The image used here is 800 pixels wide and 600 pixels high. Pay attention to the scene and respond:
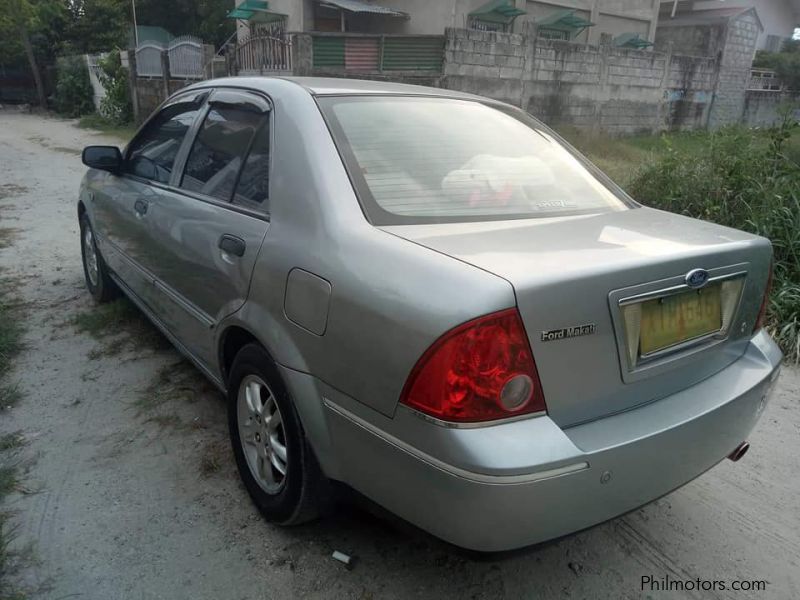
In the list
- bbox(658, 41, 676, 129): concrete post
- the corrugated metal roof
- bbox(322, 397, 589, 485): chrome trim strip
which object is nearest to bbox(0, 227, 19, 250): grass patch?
bbox(322, 397, 589, 485): chrome trim strip

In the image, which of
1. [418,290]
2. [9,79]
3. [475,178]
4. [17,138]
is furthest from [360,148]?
[9,79]

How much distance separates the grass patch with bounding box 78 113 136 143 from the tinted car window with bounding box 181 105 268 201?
15.9m

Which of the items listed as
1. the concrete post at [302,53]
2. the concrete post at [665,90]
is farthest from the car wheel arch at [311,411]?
the concrete post at [665,90]

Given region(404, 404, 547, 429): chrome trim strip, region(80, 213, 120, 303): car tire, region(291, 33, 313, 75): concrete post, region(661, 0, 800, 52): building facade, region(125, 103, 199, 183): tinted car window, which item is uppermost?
region(661, 0, 800, 52): building facade

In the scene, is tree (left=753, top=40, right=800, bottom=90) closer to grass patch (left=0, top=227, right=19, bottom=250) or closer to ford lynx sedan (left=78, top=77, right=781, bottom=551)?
grass patch (left=0, top=227, right=19, bottom=250)

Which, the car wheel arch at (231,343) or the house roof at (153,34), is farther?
the house roof at (153,34)

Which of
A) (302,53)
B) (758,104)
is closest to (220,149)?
(302,53)

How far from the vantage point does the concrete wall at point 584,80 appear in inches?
509

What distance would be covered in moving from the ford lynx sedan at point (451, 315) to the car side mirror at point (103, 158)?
1.22 metres

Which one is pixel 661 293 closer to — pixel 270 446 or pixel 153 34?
pixel 270 446

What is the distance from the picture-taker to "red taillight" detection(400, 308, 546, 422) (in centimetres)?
161

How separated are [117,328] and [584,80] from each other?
1440 centimetres

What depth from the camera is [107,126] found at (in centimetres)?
1998

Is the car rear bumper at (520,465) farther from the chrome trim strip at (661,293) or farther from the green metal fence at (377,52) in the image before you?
the green metal fence at (377,52)
